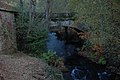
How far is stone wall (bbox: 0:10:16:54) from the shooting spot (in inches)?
634

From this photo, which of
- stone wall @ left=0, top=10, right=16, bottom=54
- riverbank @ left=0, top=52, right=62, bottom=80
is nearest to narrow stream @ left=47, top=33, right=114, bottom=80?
riverbank @ left=0, top=52, right=62, bottom=80

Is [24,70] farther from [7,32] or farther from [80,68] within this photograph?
[80,68]

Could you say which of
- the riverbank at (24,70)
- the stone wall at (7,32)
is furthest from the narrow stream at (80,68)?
the stone wall at (7,32)

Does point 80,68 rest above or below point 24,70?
below

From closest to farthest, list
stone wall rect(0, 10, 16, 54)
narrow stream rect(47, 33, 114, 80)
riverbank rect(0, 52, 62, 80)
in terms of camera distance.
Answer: riverbank rect(0, 52, 62, 80) < stone wall rect(0, 10, 16, 54) < narrow stream rect(47, 33, 114, 80)

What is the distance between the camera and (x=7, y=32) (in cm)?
1641

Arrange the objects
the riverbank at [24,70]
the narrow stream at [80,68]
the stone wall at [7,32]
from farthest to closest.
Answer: the narrow stream at [80,68] → the stone wall at [7,32] → the riverbank at [24,70]

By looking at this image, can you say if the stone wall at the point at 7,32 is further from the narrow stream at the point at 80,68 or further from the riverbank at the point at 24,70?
the narrow stream at the point at 80,68

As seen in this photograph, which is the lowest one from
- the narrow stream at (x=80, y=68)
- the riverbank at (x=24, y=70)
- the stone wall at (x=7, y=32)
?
the narrow stream at (x=80, y=68)

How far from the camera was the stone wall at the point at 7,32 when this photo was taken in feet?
52.8

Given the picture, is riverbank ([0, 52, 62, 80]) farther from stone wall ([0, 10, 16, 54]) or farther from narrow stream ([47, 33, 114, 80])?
narrow stream ([47, 33, 114, 80])

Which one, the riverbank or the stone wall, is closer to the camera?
the riverbank

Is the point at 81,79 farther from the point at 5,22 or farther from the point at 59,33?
the point at 59,33

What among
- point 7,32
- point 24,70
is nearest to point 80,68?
point 7,32
